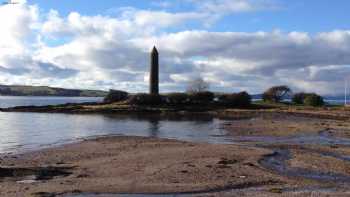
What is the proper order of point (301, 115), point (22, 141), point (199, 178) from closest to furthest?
1. point (199, 178)
2. point (22, 141)
3. point (301, 115)

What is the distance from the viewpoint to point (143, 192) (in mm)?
18812

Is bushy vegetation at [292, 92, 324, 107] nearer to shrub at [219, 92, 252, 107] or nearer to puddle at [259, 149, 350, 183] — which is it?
shrub at [219, 92, 252, 107]

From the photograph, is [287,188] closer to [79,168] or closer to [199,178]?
[199,178]

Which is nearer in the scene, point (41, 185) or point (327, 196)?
point (327, 196)

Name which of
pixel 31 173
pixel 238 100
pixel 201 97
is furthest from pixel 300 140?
pixel 201 97

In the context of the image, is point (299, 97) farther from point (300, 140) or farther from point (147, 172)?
point (147, 172)

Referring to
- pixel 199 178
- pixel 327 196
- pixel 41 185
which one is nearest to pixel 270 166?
pixel 199 178

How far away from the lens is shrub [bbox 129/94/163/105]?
378ft

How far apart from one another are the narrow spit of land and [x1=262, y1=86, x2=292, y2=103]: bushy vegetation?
9149 cm

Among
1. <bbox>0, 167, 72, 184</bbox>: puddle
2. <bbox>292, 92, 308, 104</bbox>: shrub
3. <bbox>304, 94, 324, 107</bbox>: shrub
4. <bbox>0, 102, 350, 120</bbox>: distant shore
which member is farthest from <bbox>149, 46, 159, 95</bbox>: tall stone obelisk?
<bbox>0, 167, 72, 184</bbox>: puddle

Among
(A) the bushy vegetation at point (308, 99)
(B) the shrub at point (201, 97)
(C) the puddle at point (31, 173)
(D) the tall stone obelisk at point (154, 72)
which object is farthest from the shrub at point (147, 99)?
(C) the puddle at point (31, 173)

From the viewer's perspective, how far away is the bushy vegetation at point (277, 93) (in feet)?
423

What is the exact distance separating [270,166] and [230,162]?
2.19 m

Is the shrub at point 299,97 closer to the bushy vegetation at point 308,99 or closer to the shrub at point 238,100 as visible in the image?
the bushy vegetation at point 308,99
